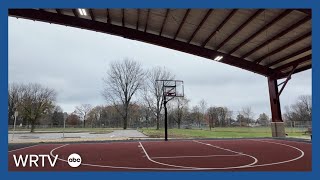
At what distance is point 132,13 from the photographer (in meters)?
12.0

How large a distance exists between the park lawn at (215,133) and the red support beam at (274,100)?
3529 millimetres

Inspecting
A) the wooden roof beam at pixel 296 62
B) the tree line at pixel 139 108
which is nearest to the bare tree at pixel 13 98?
the tree line at pixel 139 108

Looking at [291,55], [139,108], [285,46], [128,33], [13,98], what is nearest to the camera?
[128,33]

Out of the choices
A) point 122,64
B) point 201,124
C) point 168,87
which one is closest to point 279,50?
point 168,87

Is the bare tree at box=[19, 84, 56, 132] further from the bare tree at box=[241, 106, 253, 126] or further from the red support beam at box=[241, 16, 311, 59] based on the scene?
the bare tree at box=[241, 106, 253, 126]

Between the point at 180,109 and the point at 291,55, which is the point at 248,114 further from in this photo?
the point at 291,55

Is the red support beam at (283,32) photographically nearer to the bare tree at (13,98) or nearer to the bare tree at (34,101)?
the bare tree at (13,98)

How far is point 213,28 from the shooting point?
12297 millimetres

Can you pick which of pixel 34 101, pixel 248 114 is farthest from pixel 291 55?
pixel 34 101

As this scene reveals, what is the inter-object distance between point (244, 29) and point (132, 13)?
190 inches

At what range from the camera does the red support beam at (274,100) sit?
17.7 meters

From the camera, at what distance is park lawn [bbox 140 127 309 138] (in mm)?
21116

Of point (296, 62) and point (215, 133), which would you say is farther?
point (215, 133)

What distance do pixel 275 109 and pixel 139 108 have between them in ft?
39.7
